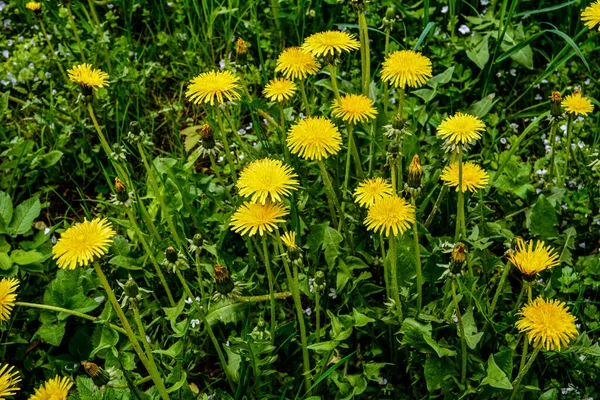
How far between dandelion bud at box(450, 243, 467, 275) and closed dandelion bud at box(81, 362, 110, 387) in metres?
0.92

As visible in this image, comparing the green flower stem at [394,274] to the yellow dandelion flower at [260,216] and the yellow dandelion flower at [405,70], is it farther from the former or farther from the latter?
the yellow dandelion flower at [405,70]

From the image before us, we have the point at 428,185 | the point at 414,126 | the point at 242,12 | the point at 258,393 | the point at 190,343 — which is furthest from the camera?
the point at 242,12

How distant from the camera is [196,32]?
3256 mm

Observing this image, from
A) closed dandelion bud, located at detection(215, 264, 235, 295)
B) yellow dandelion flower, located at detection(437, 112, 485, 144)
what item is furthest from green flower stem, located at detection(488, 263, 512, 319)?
closed dandelion bud, located at detection(215, 264, 235, 295)

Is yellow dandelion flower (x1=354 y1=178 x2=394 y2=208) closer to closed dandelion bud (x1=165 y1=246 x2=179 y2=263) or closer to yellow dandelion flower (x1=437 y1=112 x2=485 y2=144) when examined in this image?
yellow dandelion flower (x1=437 y1=112 x2=485 y2=144)

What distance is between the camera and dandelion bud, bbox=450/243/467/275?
5.03ft

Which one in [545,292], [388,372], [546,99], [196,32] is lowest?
[388,372]

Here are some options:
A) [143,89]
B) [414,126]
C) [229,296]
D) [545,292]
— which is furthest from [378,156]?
[143,89]

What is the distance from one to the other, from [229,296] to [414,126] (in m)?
1.08

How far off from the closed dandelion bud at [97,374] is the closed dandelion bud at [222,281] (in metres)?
0.36

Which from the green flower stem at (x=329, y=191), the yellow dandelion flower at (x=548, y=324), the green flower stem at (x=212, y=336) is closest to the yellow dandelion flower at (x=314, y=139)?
the green flower stem at (x=329, y=191)

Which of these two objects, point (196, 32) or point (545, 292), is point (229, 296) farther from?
point (196, 32)

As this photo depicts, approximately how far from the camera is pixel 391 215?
62.9 inches

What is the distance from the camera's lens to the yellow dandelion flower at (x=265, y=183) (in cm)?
162
